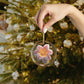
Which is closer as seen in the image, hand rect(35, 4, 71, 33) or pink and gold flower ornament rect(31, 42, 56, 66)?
hand rect(35, 4, 71, 33)

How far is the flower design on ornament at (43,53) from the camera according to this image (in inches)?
21.9

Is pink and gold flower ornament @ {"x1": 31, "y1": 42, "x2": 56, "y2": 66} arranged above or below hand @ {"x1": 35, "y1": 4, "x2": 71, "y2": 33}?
below

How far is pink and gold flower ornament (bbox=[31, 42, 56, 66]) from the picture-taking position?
556 millimetres

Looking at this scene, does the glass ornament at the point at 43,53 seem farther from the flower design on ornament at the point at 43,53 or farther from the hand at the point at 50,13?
the hand at the point at 50,13

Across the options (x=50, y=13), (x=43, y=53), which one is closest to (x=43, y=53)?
(x=43, y=53)

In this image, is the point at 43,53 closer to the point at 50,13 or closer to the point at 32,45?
the point at 32,45

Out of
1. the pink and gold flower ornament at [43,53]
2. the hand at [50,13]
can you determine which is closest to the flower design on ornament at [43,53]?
the pink and gold flower ornament at [43,53]

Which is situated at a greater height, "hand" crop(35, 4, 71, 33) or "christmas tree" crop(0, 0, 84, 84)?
"hand" crop(35, 4, 71, 33)

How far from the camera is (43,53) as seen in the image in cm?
58

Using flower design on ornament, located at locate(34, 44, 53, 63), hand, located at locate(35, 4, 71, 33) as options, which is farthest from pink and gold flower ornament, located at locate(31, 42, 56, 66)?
hand, located at locate(35, 4, 71, 33)

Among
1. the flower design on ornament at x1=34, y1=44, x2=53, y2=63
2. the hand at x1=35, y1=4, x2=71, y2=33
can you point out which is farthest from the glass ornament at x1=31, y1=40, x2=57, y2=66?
the hand at x1=35, y1=4, x2=71, y2=33

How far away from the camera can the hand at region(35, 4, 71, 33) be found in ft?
1.37

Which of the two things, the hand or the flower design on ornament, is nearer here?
the hand

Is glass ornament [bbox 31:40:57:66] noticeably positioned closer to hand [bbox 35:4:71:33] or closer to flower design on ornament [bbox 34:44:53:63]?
flower design on ornament [bbox 34:44:53:63]
